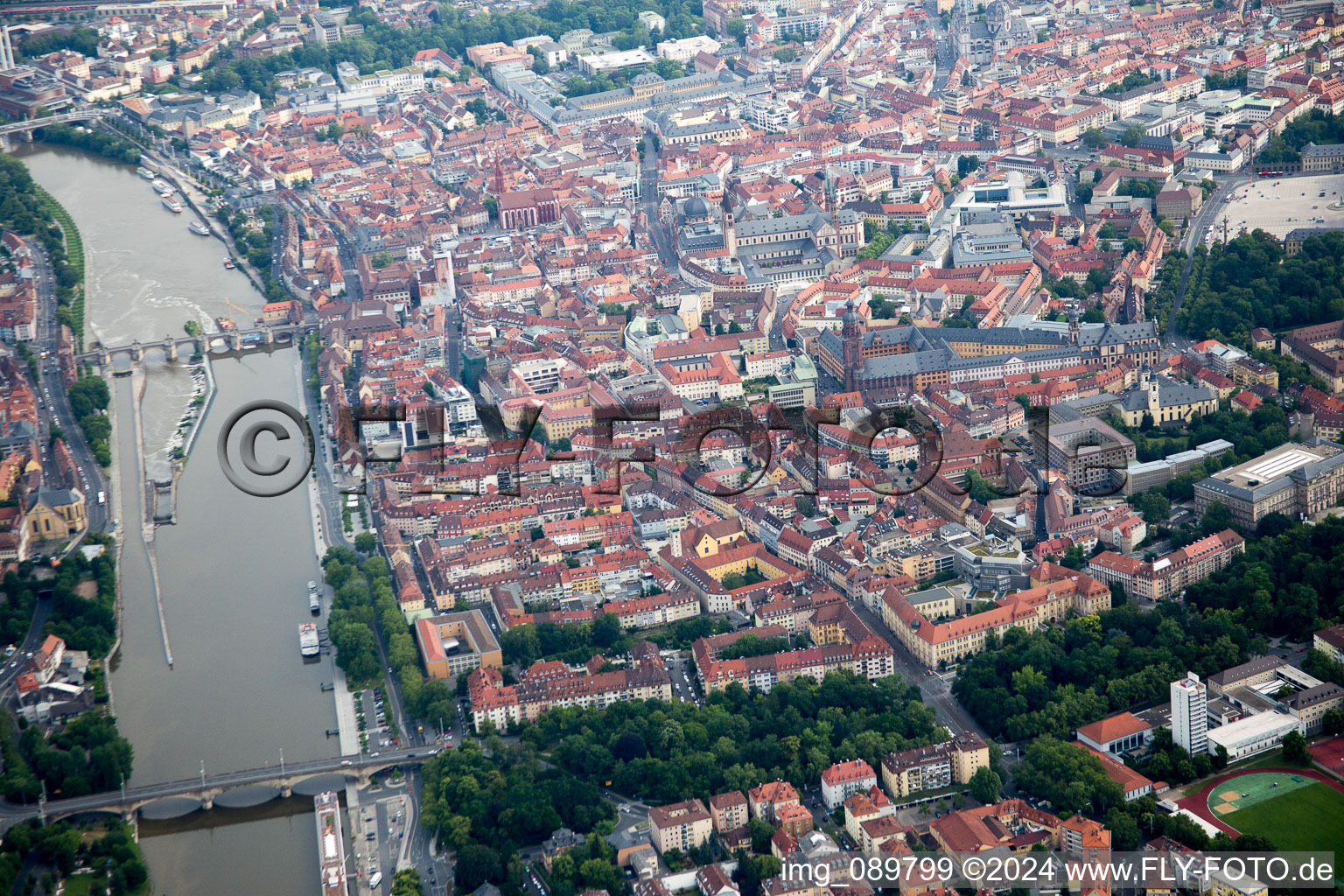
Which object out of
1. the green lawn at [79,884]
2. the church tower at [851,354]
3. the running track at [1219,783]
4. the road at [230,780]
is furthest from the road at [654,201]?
the green lawn at [79,884]

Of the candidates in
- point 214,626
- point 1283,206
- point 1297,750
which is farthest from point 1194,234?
point 214,626

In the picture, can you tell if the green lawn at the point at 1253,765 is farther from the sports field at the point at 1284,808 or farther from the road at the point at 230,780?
the road at the point at 230,780

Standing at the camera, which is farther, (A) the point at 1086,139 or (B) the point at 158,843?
(A) the point at 1086,139

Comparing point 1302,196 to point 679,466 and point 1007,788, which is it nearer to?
point 679,466

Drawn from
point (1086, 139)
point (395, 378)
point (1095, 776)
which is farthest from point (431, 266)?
point (1095, 776)

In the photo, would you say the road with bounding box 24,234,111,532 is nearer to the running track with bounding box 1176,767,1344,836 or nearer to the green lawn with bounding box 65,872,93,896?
the green lawn with bounding box 65,872,93,896

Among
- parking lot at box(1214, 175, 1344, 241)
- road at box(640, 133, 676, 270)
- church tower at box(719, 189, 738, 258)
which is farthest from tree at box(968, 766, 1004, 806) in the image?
road at box(640, 133, 676, 270)
